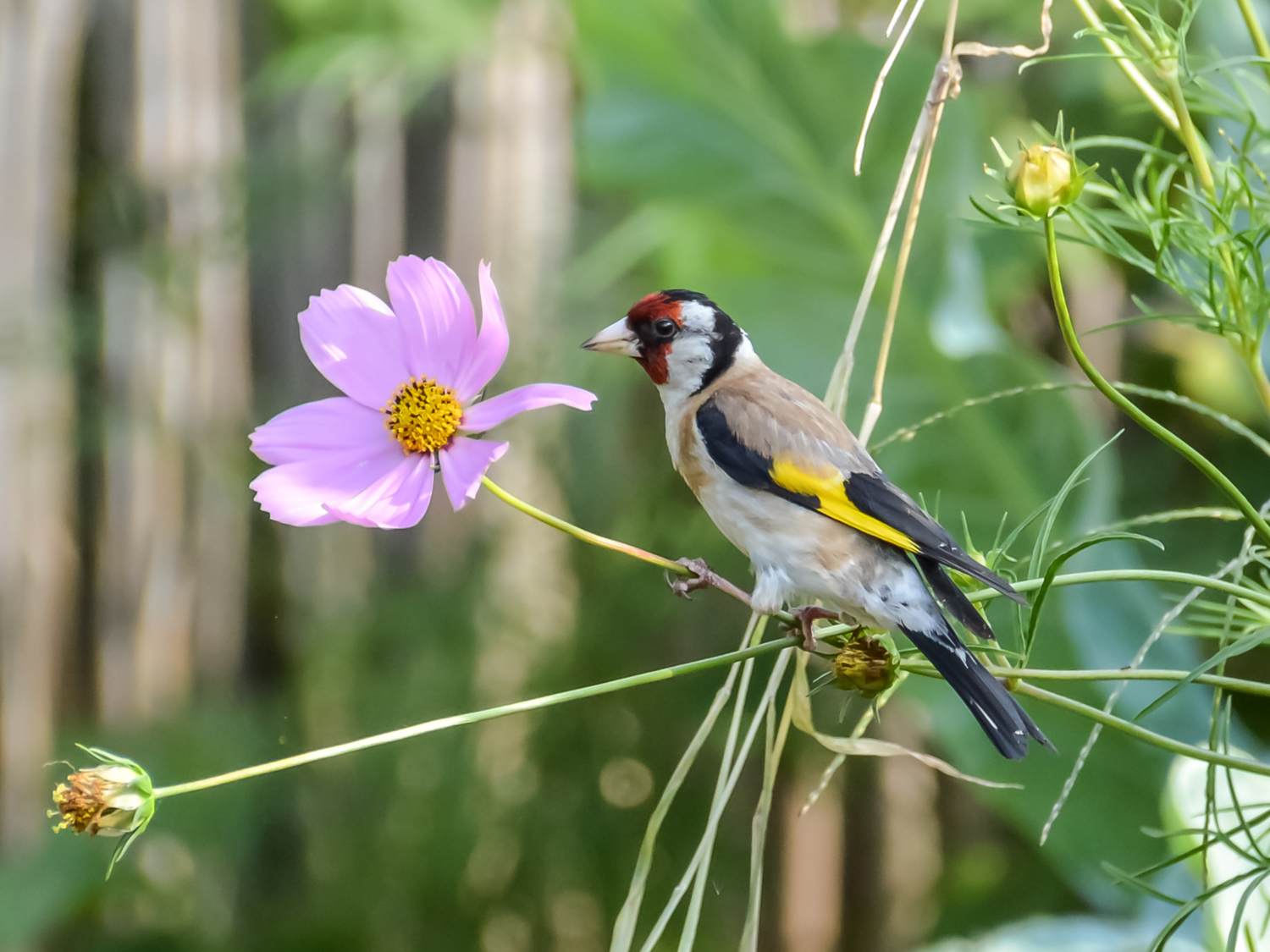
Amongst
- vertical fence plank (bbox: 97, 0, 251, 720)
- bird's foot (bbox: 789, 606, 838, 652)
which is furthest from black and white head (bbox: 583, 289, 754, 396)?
vertical fence plank (bbox: 97, 0, 251, 720)

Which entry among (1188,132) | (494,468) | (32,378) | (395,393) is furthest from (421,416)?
(32,378)

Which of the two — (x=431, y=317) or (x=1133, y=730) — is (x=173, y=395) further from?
(x=1133, y=730)

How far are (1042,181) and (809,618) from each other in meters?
0.14

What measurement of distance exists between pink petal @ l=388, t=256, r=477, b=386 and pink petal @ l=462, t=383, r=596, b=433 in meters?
0.01

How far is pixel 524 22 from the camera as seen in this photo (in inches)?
60.8

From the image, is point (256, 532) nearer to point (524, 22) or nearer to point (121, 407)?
point (121, 407)

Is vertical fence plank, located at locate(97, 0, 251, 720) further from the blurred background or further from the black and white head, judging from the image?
the black and white head

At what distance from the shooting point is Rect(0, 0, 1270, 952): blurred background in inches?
41.7

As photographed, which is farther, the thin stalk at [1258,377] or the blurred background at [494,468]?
the blurred background at [494,468]

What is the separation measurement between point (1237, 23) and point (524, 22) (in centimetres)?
101

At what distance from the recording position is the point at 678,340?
44 centimetres

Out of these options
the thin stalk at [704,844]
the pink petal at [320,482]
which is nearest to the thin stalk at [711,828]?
the thin stalk at [704,844]

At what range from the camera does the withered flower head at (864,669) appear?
29 cm

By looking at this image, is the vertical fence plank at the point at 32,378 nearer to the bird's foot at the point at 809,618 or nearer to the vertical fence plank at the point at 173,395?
the vertical fence plank at the point at 173,395
